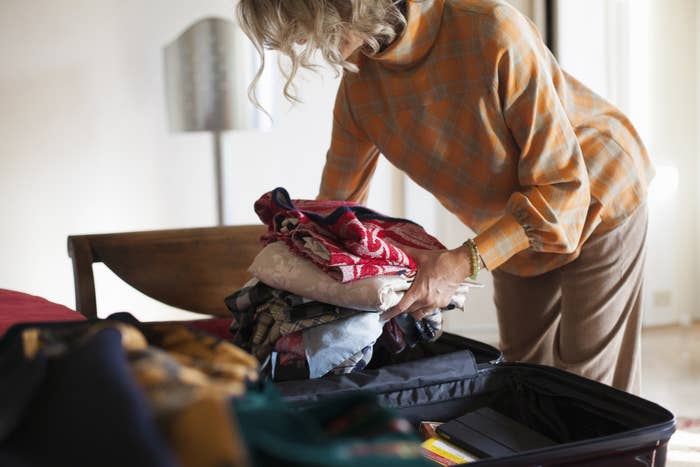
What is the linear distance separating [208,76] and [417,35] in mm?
1662

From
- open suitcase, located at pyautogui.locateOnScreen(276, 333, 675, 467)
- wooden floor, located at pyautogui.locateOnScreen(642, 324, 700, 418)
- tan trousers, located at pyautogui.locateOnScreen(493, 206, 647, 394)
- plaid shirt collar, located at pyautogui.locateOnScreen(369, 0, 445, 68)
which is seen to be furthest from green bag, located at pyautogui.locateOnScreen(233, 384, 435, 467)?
wooden floor, located at pyautogui.locateOnScreen(642, 324, 700, 418)

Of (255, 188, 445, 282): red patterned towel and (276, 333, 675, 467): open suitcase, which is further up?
(255, 188, 445, 282): red patterned towel

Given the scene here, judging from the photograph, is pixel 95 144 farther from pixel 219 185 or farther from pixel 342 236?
pixel 342 236

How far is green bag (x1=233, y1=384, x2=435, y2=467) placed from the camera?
1.40ft

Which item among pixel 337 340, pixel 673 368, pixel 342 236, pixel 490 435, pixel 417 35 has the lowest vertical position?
pixel 673 368

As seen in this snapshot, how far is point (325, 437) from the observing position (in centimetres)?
45

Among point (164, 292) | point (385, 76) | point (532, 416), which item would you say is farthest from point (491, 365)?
point (164, 292)

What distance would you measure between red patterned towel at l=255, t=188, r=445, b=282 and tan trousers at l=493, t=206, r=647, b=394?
38cm

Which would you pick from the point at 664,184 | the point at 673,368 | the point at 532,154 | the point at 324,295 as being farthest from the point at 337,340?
the point at 664,184

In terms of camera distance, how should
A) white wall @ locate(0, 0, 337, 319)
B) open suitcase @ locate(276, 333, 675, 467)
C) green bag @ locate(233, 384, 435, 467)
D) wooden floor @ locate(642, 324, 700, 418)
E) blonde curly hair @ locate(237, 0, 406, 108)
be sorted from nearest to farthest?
green bag @ locate(233, 384, 435, 467) → open suitcase @ locate(276, 333, 675, 467) → blonde curly hair @ locate(237, 0, 406, 108) → wooden floor @ locate(642, 324, 700, 418) → white wall @ locate(0, 0, 337, 319)

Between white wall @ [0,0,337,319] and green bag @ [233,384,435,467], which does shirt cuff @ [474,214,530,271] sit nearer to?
green bag @ [233,384,435,467]

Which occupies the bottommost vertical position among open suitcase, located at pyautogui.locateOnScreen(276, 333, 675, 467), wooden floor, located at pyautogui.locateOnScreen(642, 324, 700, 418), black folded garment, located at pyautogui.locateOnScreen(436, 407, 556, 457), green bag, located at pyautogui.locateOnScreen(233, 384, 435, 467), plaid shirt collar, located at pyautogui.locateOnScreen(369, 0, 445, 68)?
wooden floor, located at pyautogui.locateOnScreen(642, 324, 700, 418)

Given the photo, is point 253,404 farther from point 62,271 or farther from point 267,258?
point 62,271

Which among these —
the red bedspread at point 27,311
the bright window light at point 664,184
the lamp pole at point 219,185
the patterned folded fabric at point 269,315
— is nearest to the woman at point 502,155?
the patterned folded fabric at point 269,315
